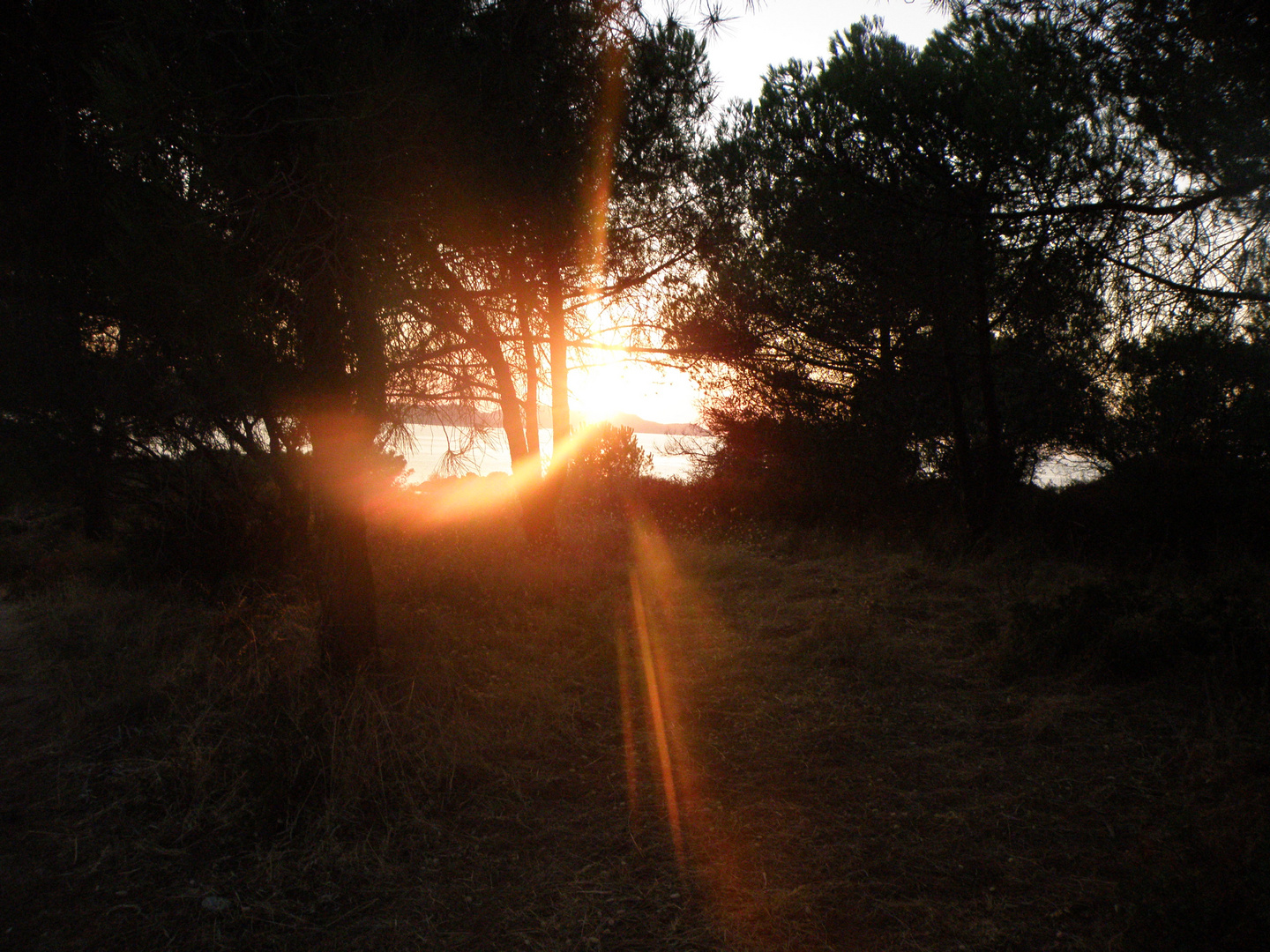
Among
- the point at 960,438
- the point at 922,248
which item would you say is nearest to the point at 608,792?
the point at 922,248

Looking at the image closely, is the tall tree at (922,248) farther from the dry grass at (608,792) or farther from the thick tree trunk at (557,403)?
the dry grass at (608,792)

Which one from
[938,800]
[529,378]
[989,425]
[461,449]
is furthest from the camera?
[989,425]

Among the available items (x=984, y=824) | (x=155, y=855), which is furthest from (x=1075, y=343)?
(x=155, y=855)

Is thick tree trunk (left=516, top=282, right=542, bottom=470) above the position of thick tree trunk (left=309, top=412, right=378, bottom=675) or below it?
above

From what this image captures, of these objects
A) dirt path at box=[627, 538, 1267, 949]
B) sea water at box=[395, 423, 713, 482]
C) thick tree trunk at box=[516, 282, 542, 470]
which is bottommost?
dirt path at box=[627, 538, 1267, 949]

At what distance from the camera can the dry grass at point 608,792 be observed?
2410 mm

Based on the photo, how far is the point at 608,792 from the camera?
3.29 metres

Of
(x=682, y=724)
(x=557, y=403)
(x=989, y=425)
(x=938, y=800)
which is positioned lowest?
(x=938, y=800)

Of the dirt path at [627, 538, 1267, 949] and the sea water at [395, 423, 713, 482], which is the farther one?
the sea water at [395, 423, 713, 482]

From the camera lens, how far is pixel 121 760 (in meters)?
3.59

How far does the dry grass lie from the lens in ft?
7.91

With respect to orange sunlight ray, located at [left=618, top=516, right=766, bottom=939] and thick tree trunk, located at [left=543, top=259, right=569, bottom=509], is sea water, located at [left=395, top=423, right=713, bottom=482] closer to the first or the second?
thick tree trunk, located at [left=543, top=259, right=569, bottom=509]

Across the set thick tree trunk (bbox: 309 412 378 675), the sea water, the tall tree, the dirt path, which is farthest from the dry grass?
the tall tree

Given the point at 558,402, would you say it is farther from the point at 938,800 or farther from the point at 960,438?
the point at 938,800
